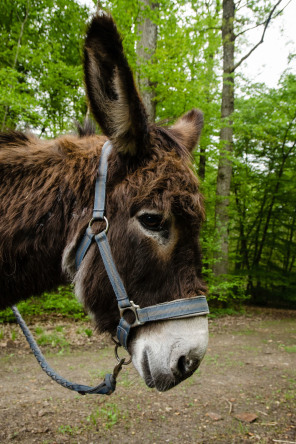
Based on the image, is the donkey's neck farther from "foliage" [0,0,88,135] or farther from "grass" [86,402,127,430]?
"foliage" [0,0,88,135]

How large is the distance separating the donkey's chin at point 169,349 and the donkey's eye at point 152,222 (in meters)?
0.49

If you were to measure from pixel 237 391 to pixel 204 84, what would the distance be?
7.31 metres

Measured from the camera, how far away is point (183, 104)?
25.3ft

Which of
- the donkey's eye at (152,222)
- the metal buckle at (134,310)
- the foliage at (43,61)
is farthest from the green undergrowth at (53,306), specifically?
the donkey's eye at (152,222)

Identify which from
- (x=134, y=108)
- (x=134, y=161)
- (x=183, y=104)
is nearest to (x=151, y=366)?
(x=134, y=161)

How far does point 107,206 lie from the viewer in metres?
1.56

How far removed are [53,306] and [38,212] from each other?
6396 millimetres

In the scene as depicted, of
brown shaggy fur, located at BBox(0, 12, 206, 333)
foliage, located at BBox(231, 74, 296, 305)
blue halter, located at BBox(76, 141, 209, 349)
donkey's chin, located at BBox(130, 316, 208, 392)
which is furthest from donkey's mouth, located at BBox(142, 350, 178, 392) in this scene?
foliage, located at BBox(231, 74, 296, 305)

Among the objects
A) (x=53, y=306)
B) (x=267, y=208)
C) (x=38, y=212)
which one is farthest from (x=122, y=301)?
(x=267, y=208)

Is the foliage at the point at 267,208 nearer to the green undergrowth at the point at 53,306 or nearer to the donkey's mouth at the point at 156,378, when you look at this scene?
the green undergrowth at the point at 53,306

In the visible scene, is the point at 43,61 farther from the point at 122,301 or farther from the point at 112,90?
the point at 122,301

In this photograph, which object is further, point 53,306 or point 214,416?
point 53,306

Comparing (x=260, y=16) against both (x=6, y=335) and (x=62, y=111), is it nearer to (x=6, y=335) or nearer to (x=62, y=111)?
(x=62, y=111)

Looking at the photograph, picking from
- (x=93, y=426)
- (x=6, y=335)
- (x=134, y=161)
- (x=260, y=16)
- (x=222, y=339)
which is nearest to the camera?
(x=134, y=161)
